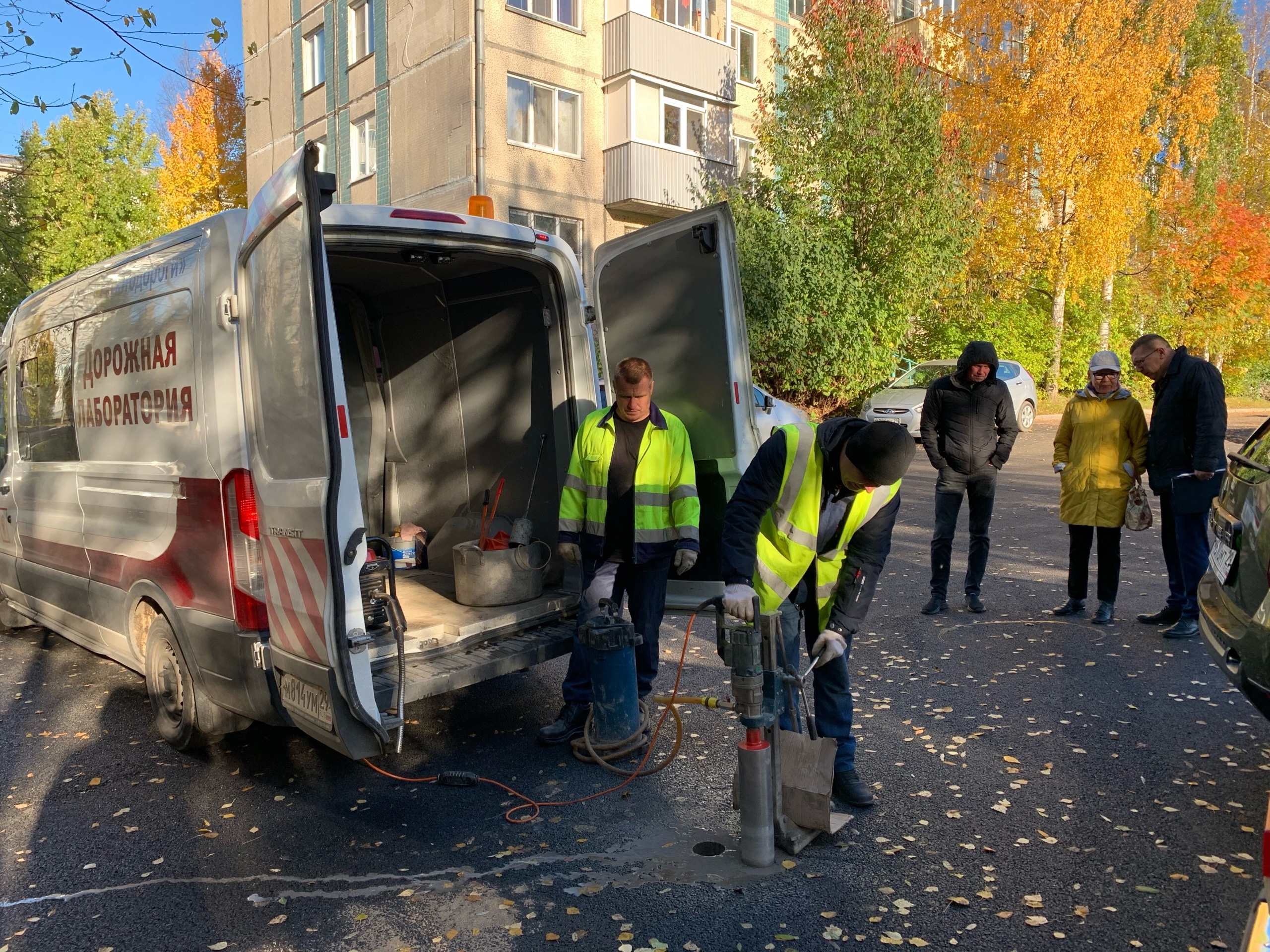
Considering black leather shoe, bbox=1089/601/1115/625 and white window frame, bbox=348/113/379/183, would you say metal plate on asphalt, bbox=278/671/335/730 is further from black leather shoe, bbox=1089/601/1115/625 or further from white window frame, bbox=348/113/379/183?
white window frame, bbox=348/113/379/183

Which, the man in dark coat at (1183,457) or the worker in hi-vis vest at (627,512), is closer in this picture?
the worker in hi-vis vest at (627,512)

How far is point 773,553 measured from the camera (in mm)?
3734

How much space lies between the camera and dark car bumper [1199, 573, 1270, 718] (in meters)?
3.55

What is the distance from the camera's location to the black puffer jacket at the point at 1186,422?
19.6 ft

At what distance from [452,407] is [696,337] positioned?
2.11 meters

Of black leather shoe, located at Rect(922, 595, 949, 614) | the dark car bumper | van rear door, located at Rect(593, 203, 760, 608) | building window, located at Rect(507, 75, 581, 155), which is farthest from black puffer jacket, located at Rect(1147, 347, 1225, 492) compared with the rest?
building window, located at Rect(507, 75, 581, 155)

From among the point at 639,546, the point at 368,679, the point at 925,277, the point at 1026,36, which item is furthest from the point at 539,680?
the point at 1026,36

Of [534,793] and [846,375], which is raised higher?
[846,375]

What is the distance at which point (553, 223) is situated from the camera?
21719 millimetres

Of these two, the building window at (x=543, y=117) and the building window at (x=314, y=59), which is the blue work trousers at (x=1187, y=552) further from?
the building window at (x=314, y=59)

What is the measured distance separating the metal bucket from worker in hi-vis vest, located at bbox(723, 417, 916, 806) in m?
1.79

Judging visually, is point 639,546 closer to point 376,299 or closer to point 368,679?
point 368,679

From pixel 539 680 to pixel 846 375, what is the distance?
14682mm

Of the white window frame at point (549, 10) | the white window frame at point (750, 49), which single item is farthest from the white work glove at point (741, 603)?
the white window frame at point (750, 49)
